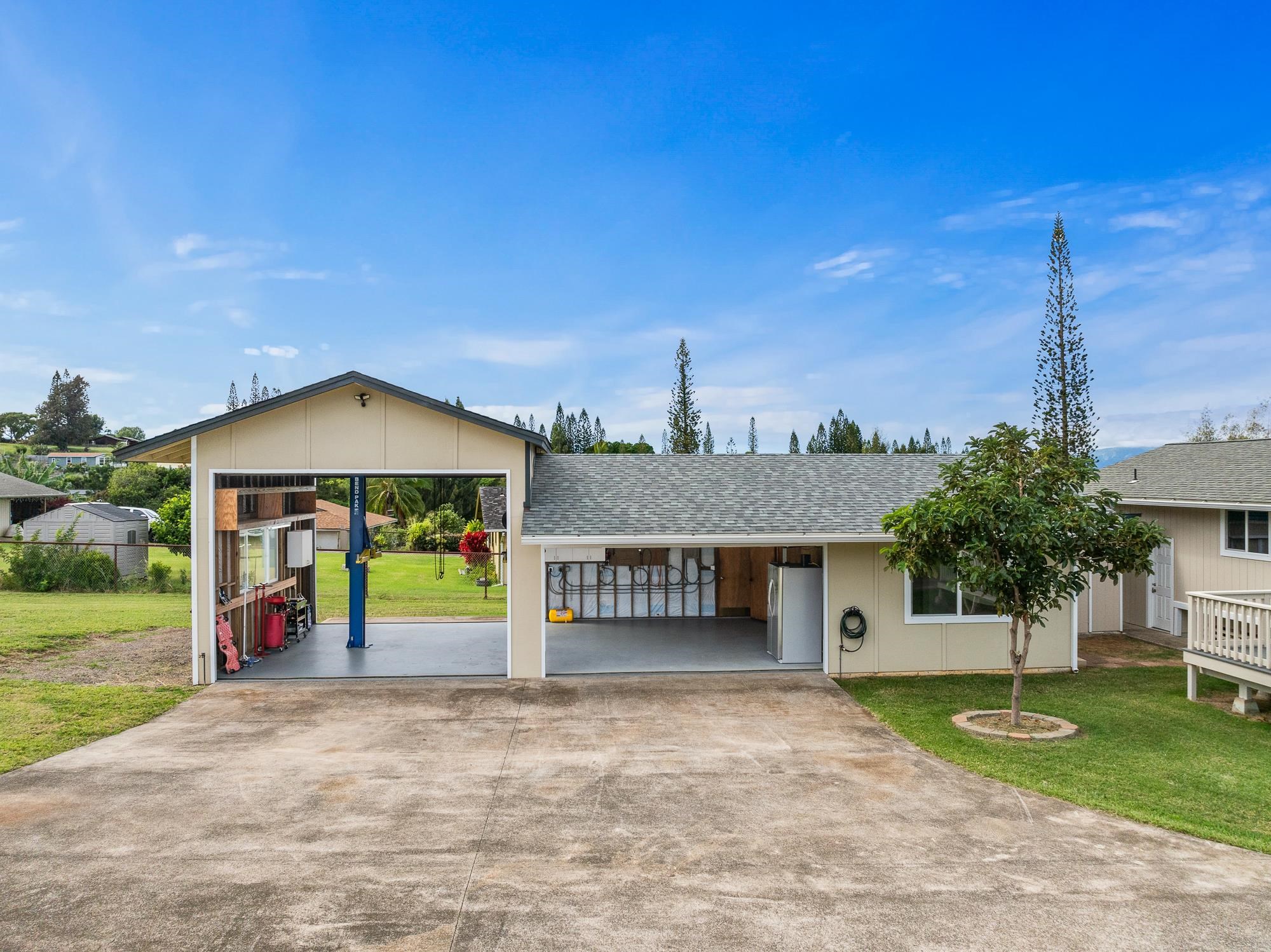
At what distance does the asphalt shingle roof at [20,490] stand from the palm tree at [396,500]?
13128 mm

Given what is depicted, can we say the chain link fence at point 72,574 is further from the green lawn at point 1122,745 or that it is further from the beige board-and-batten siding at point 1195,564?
the beige board-and-batten siding at point 1195,564

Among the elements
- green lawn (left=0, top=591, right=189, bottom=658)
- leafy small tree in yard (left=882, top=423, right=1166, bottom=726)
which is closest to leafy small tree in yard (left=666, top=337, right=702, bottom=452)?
green lawn (left=0, top=591, right=189, bottom=658)

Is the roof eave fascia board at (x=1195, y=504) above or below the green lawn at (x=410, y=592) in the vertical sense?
above

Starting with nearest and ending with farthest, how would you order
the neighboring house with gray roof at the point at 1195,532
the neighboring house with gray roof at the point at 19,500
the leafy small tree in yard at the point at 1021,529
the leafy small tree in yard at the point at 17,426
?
the leafy small tree in yard at the point at 1021,529 < the neighboring house with gray roof at the point at 1195,532 < the neighboring house with gray roof at the point at 19,500 < the leafy small tree in yard at the point at 17,426

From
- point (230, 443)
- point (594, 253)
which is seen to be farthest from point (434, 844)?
point (594, 253)

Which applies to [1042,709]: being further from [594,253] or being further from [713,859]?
[594,253]

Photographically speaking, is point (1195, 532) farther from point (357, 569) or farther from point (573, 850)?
point (357, 569)

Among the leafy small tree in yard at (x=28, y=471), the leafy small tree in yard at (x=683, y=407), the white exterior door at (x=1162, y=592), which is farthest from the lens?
the leafy small tree in yard at (x=683, y=407)

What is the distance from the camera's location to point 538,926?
4.26 meters

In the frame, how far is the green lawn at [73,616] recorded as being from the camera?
12398mm

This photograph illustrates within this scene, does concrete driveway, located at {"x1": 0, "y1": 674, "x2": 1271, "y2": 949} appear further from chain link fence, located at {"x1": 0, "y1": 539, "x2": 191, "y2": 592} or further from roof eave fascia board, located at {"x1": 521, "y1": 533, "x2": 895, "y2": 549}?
chain link fence, located at {"x1": 0, "y1": 539, "x2": 191, "y2": 592}

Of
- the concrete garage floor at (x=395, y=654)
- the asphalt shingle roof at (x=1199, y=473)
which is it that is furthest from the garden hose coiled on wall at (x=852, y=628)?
the asphalt shingle roof at (x=1199, y=473)

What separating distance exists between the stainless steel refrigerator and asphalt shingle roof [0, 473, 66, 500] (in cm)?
3252

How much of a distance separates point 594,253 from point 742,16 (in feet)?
38.9
